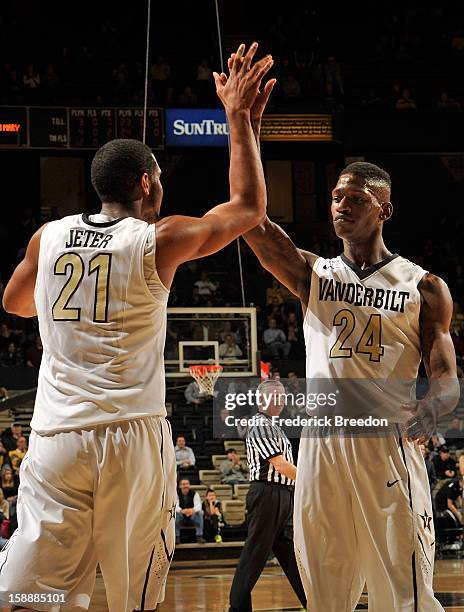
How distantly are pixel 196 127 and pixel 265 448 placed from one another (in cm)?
1283

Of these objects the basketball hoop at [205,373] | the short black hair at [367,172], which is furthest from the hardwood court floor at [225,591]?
the short black hair at [367,172]

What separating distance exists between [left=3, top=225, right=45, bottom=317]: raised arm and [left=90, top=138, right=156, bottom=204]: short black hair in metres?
0.29

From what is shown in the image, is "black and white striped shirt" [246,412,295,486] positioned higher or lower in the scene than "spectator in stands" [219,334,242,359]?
lower

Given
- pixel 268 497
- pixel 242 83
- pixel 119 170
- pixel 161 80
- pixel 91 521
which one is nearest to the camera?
pixel 91 521

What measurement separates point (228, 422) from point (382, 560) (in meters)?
12.7

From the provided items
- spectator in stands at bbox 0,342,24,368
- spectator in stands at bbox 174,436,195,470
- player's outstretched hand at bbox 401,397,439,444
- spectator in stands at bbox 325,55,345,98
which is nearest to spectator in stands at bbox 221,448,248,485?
spectator in stands at bbox 174,436,195,470

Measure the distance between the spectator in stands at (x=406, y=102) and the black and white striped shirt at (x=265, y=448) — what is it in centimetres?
1490

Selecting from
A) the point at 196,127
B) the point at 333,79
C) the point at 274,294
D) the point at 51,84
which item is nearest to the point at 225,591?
the point at 274,294

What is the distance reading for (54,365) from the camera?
339 centimetres

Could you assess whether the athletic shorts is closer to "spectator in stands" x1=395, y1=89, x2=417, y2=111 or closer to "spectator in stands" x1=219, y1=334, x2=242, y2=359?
"spectator in stands" x1=219, y1=334, x2=242, y2=359

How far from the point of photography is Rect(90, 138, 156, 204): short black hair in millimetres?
3541

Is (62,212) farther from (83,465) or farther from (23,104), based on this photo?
(83,465)

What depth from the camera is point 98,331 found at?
3.34m

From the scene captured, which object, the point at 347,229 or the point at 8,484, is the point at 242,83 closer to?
the point at 347,229
